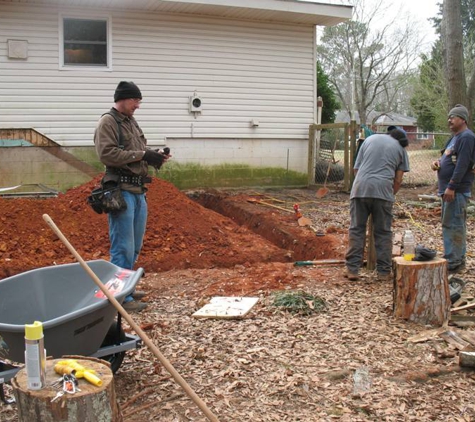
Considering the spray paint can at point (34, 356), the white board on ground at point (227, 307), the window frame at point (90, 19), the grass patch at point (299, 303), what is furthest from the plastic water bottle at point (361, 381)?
the window frame at point (90, 19)

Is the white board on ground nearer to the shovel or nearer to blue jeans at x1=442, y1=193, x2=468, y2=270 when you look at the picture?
blue jeans at x1=442, y1=193, x2=468, y2=270

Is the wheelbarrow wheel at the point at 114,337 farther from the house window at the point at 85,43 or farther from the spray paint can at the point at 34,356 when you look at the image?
the house window at the point at 85,43

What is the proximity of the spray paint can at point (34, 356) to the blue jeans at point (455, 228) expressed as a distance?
5103 mm

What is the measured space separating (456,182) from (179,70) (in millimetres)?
8527

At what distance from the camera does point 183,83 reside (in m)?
13.4

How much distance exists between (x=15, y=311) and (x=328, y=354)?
7.46ft

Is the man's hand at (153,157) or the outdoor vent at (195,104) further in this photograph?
the outdoor vent at (195,104)

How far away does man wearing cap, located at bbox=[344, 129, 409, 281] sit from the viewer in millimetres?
6215

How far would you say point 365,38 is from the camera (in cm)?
3812

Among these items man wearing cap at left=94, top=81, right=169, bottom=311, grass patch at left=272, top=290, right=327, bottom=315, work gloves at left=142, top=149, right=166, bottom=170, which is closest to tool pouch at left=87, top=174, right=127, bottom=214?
man wearing cap at left=94, top=81, right=169, bottom=311

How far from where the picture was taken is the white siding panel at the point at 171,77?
12.1 metres

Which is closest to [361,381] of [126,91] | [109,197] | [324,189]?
[109,197]

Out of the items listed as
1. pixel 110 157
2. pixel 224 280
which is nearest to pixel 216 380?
pixel 110 157

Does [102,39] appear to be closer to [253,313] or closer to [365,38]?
[253,313]
